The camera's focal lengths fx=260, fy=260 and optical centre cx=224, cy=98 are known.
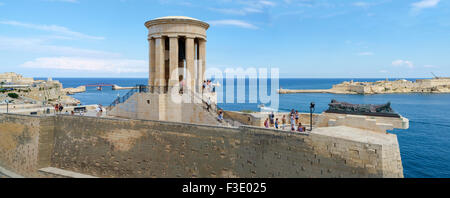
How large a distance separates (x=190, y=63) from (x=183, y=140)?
5133mm

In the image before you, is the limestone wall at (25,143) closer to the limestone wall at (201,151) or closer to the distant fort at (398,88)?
the limestone wall at (201,151)

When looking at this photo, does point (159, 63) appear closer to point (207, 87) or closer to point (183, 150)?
point (207, 87)

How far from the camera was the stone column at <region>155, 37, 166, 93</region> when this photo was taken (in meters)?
15.1

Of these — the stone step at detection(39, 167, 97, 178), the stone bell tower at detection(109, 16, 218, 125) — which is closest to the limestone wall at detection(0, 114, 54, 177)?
the stone step at detection(39, 167, 97, 178)

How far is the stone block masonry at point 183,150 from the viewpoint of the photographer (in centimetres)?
846

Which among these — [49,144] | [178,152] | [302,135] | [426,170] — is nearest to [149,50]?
[178,152]

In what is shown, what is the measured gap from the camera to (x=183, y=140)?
476 inches

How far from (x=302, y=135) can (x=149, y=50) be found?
10.9 meters

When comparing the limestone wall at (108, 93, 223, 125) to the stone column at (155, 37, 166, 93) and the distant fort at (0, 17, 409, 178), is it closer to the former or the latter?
the distant fort at (0, 17, 409, 178)

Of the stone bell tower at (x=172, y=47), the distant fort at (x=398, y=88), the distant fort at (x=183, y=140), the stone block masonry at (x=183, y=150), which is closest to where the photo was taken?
the stone block masonry at (x=183, y=150)

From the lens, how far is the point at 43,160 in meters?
15.6

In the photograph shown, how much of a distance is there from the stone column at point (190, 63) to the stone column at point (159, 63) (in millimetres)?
1472

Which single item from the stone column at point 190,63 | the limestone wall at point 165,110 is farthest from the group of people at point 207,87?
the limestone wall at point 165,110

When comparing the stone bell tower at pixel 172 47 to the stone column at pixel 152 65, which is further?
the stone column at pixel 152 65
